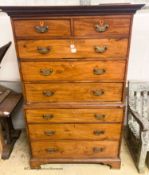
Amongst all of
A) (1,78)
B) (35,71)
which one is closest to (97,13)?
(35,71)

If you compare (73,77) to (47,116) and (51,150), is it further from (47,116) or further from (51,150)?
(51,150)

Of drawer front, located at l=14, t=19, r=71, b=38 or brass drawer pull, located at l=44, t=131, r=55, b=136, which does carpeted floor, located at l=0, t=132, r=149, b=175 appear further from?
drawer front, located at l=14, t=19, r=71, b=38

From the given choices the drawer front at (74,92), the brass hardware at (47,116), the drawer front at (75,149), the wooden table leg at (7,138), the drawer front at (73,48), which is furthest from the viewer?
the wooden table leg at (7,138)

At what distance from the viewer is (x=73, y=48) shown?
1507 mm

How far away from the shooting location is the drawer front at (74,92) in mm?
1638

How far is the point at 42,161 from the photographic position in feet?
6.43

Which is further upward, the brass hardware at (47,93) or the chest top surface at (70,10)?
the chest top surface at (70,10)

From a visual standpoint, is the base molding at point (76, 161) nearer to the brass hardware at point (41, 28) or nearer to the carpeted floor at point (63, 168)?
the carpeted floor at point (63, 168)

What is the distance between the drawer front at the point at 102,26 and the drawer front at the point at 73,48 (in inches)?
1.9

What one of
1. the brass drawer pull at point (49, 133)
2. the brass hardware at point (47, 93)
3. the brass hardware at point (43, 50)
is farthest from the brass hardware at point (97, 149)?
the brass hardware at point (43, 50)

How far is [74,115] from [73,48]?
0.56m

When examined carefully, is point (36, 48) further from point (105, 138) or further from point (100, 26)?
point (105, 138)

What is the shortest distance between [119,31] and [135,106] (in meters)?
0.93

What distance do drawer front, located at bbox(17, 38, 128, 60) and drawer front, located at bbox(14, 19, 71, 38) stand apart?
1.9 inches
